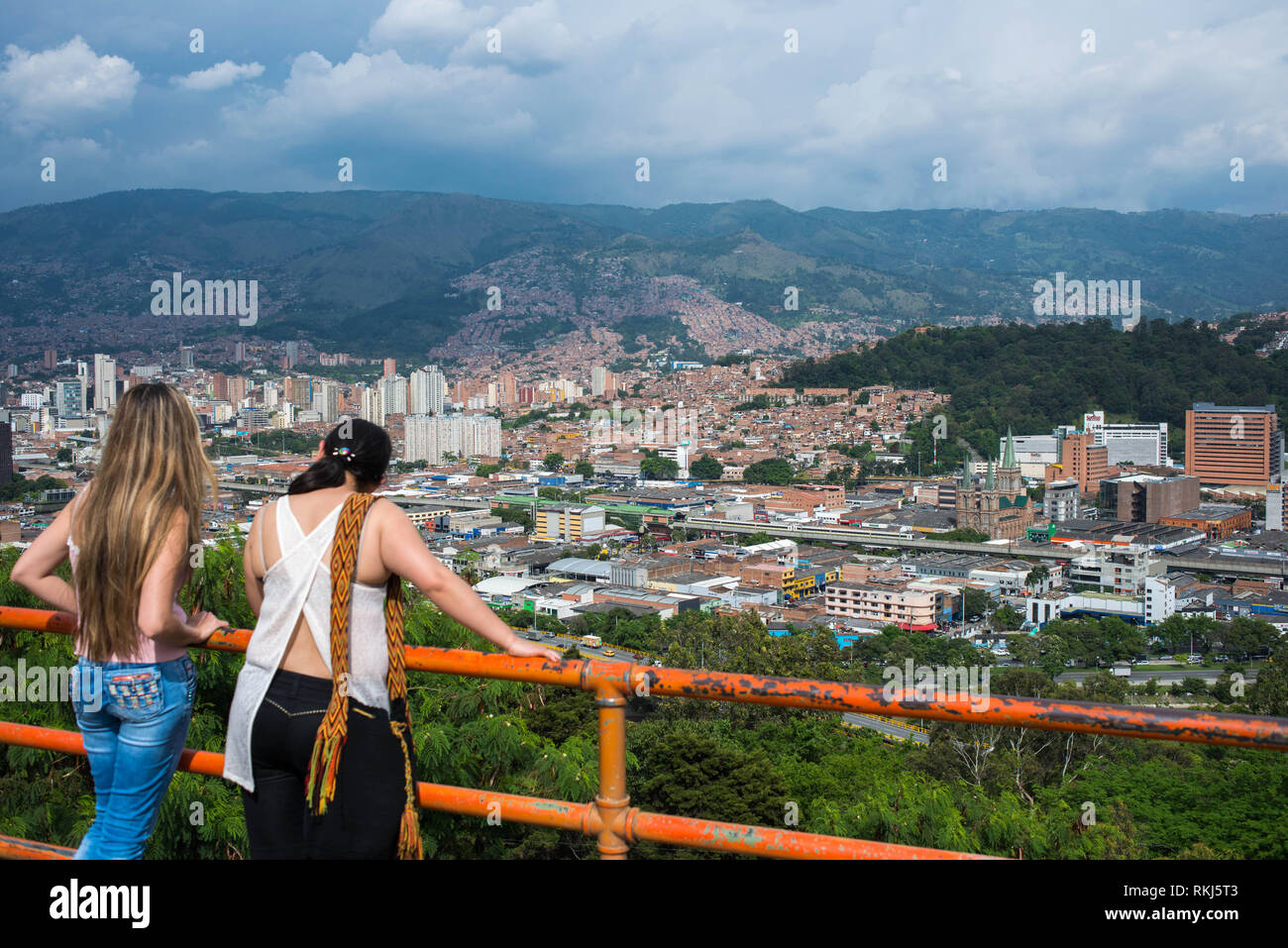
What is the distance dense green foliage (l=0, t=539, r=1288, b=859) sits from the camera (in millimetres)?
2279

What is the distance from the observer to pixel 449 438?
124 ft

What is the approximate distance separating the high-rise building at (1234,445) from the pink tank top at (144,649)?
32.7 metres

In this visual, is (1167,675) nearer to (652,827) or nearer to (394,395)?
(652,827)

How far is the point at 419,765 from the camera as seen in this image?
7.62ft

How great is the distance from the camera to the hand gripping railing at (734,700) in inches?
39.6

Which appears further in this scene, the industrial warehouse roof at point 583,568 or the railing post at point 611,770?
the industrial warehouse roof at point 583,568

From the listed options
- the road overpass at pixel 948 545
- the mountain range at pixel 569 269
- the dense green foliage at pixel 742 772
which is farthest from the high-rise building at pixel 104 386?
the dense green foliage at pixel 742 772

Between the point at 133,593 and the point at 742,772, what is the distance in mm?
4437

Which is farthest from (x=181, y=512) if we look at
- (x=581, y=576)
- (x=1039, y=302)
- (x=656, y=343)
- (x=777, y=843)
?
(x=1039, y=302)

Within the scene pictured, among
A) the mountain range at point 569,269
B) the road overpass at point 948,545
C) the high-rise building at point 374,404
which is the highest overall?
the mountain range at point 569,269

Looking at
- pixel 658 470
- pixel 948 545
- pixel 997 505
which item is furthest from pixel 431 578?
pixel 658 470

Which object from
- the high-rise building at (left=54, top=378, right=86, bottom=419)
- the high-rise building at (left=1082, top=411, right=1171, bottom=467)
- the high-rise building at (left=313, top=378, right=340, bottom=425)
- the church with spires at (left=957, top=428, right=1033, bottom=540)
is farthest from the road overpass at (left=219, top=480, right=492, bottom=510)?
the high-rise building at (left=1082, top=411, right=1171, bottom=467)

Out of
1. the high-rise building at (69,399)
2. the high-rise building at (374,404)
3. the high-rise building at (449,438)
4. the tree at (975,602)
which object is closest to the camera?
the tree at (975,602)

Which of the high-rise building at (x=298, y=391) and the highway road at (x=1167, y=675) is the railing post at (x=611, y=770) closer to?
the highway road at (x=1167, y=675)
